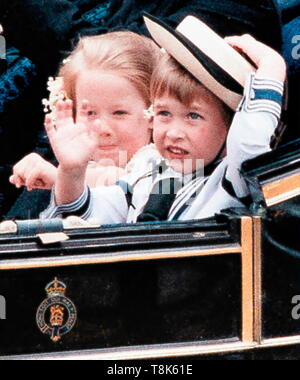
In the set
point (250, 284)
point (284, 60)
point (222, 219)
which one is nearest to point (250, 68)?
point (284, 60)

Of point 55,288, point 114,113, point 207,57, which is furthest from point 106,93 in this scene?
point 55,288

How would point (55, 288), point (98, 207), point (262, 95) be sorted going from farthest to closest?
point (98, 207) < point (262, 95) < point (55, 288)

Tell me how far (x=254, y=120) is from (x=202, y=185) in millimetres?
328

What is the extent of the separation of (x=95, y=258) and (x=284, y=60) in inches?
39.2

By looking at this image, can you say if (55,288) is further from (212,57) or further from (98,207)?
(212,57)

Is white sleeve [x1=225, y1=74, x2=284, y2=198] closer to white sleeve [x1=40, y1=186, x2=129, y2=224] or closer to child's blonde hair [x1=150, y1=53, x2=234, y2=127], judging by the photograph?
child's blonde hair [x1=150, y1=53, x2=234, y2=127]

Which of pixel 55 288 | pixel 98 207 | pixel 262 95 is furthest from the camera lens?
pixel 98 207

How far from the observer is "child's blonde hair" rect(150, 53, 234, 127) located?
10.7ft

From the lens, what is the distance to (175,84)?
326 cm

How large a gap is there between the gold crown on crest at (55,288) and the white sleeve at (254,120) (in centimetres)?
74

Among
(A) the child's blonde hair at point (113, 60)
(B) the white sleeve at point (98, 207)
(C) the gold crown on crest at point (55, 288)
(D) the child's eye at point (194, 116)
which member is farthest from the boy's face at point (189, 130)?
(C) the gold crown on crest at point (55, 288)

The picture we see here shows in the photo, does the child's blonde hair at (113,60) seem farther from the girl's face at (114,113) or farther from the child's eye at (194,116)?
the child's eye at (194,116)

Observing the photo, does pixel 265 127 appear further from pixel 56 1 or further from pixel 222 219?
pixel 56 1

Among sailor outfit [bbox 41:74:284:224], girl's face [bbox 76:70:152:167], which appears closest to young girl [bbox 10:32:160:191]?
girl's face [bbox 76:70:152:167]
